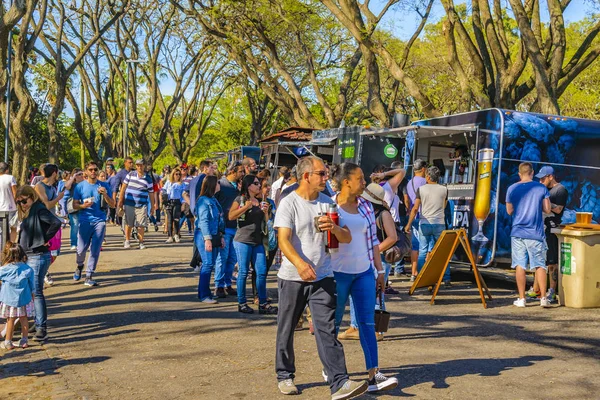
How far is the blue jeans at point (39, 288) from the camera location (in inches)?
308

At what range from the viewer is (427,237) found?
38.8 ft

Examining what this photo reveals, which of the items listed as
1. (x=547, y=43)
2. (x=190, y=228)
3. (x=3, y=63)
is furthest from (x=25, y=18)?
(x=547, y=43)

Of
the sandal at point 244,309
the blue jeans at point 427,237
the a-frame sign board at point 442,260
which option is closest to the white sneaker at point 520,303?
the a-frame sign board at point 442,260

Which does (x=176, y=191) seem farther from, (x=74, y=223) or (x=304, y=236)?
(x=304, y=236)

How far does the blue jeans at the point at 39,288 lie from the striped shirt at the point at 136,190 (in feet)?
26.8

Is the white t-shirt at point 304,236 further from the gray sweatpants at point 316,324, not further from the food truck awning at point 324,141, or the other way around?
the food truck awning at point 324,141

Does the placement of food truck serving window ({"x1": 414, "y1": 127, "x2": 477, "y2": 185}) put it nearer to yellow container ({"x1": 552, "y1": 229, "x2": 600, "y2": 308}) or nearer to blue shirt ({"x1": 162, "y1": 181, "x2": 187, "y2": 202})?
yellow container ({"x1": 552, "y1": 229, "x2": 600, "y2": 308})

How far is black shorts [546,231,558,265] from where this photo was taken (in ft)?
35.5

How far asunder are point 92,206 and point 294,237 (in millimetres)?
6647

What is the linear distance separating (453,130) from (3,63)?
10371 millimetres

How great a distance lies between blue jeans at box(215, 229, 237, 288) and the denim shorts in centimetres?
366

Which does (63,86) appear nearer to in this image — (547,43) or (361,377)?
(547,43)

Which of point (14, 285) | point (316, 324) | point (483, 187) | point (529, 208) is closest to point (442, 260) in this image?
point (529, 208)

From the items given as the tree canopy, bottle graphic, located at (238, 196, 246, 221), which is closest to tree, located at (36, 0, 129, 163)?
the tree canopy
